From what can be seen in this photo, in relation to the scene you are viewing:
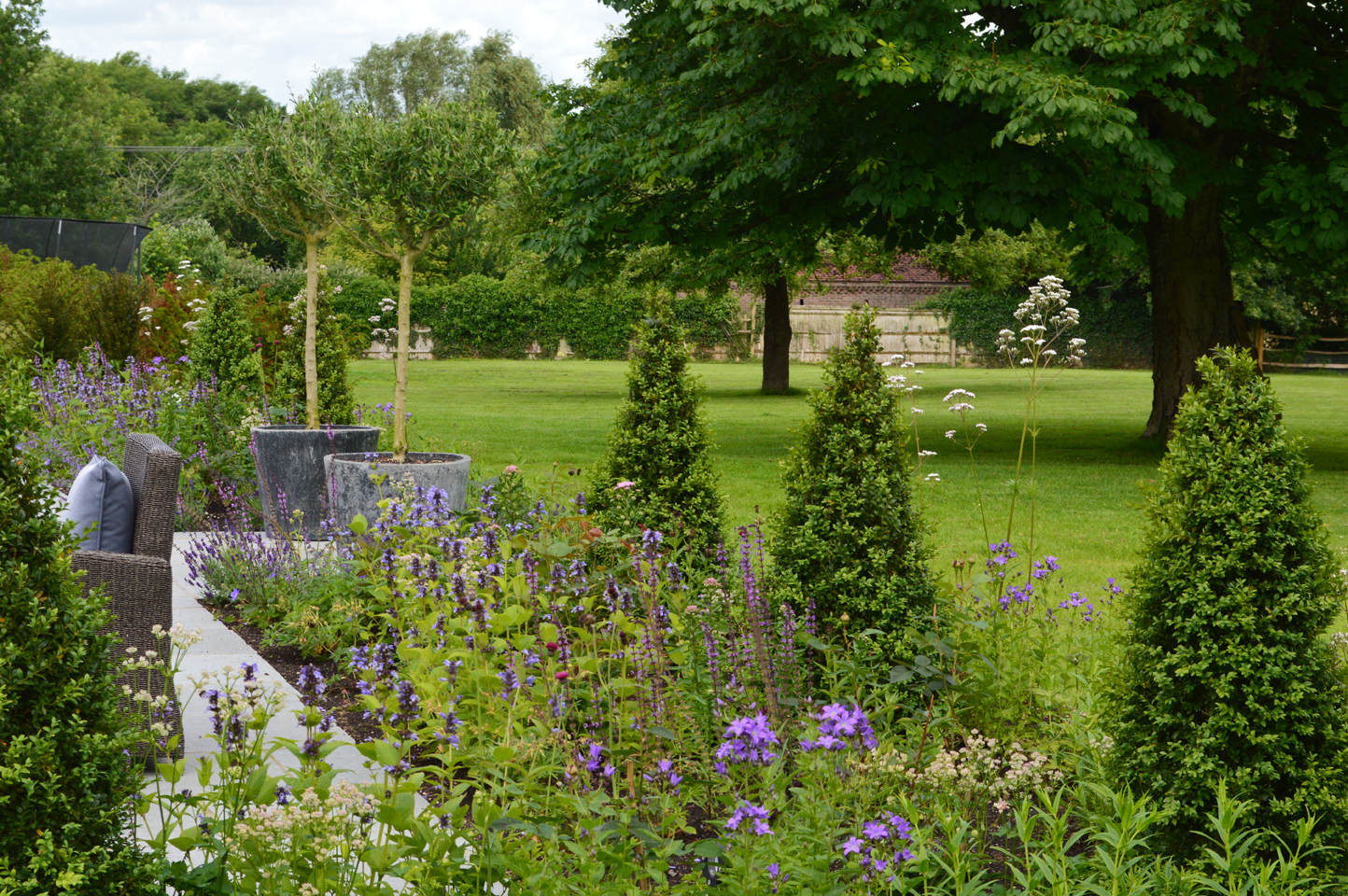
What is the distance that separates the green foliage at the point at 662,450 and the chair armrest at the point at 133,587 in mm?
1991

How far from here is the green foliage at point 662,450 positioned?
4.94 meters

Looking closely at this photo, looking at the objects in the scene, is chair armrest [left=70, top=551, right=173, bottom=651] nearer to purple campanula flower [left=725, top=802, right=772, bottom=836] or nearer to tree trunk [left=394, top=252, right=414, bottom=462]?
purple campanula flower [left=725, top=802, right=772, bottom=836]

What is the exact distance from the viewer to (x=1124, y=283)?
114ft

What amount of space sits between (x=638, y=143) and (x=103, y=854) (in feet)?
34.0

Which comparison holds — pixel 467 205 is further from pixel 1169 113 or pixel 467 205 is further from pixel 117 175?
pixel 117 175

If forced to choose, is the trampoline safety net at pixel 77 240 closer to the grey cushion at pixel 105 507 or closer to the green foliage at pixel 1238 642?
the grey cushion at pixel 105 507

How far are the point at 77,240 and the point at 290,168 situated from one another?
2091 cm

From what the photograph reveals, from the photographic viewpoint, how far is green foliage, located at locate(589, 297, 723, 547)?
4941 mm

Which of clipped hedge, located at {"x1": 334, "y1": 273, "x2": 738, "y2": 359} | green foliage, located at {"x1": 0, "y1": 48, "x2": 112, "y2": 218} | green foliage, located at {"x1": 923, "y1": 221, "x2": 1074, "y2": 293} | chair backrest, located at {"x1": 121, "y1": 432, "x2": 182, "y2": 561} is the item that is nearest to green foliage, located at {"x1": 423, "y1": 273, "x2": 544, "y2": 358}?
clipped hedge, located at {"x1": 334, "y1": 273, "x2": 738, "y2": 359}

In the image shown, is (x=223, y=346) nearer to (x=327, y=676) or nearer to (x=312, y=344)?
(x=312, y=344)

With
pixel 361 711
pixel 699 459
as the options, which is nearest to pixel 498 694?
pixel 361 711

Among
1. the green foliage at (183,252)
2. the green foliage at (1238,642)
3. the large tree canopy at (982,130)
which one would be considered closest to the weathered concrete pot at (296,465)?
the large tree canopy at (982,130)

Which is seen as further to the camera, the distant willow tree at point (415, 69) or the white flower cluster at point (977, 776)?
the distant willow tree at point (415, 69)

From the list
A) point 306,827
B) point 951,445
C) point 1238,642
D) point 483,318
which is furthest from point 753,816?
point 483,318
